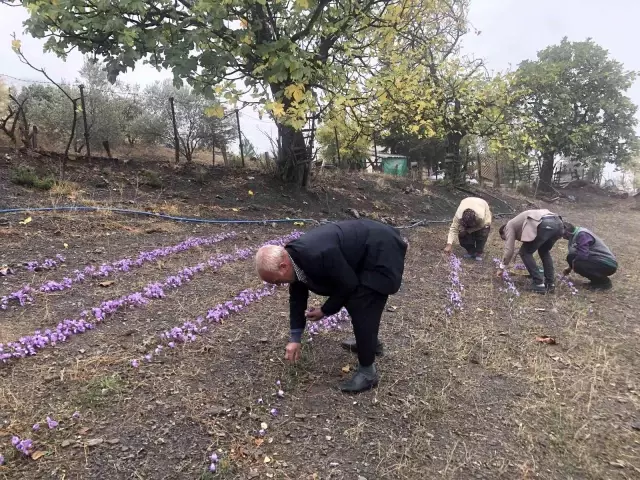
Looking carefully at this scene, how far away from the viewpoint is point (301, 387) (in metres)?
3.23

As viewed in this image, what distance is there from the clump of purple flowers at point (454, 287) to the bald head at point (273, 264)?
275 centimetres

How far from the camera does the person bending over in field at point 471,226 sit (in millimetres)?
7359

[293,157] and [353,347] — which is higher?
[293,157]

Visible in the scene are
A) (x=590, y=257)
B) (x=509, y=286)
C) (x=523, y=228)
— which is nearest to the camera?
(x=523, y=228)

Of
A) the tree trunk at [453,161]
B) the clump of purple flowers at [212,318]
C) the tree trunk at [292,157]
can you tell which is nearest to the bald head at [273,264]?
the clump of purple flowers at [212,318]

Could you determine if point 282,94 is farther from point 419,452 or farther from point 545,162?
point 545,162

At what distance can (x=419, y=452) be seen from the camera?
269 cm

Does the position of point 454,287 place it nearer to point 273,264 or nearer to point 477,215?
point 477,215

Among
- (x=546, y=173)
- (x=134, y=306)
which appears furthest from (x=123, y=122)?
(x=546, y=173)

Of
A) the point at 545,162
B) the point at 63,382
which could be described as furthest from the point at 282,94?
the point at 545,162

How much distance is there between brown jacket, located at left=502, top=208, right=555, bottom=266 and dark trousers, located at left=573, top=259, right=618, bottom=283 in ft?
3.36

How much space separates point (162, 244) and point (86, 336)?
2690 mm

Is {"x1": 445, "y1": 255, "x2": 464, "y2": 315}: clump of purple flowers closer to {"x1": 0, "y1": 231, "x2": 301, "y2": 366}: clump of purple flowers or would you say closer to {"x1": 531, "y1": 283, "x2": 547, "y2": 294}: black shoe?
{"x1": 531, "y1": 283, "x2": 547, "y2": 294}: black shoe

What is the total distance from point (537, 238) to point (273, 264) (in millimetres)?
4461
